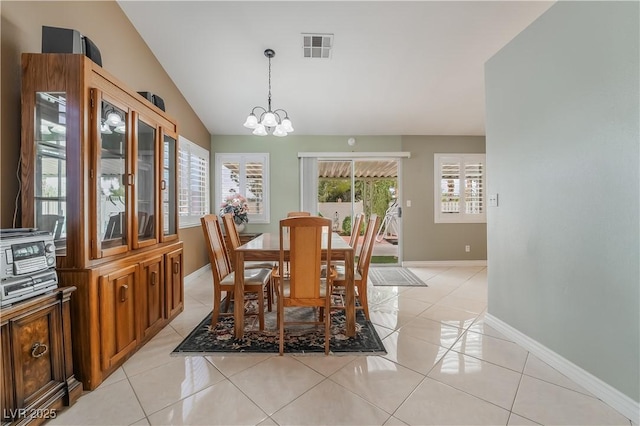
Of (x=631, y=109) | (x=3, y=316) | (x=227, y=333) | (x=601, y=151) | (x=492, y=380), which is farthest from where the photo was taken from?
(x=227, y=333)

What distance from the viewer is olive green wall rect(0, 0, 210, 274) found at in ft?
5.27

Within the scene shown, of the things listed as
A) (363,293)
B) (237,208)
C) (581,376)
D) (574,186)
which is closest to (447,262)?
(363,293)

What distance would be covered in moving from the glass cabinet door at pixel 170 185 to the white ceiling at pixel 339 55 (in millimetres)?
985

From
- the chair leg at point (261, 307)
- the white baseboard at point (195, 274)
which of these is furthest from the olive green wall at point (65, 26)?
the chair leg at point (261, 307)

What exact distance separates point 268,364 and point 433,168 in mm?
4484

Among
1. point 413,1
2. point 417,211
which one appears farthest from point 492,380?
point 417,211

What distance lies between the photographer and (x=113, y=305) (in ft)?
5.86

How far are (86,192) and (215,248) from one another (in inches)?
43.1

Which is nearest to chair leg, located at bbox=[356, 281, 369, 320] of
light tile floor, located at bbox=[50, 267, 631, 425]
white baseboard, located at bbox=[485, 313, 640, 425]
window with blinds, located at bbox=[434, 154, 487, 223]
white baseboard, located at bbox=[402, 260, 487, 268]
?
light tile floor, located at bbox=[50, 267, 631, 425]

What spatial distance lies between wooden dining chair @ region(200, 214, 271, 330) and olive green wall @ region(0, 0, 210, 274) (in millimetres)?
1195

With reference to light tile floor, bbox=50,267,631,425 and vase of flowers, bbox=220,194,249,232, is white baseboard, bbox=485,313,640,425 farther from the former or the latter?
vase of flowers, bbox=220,194,249,232

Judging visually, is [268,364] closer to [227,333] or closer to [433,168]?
[227,333]

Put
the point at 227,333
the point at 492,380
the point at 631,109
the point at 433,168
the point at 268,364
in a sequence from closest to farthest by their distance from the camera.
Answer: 1. the point at 631,109
2. the point at 492,380
3. the point at 268,364
4. the point at 227,333
5. the point at 433,168

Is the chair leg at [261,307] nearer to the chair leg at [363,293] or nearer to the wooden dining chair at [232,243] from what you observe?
the wooden dining chair at [232,243]
